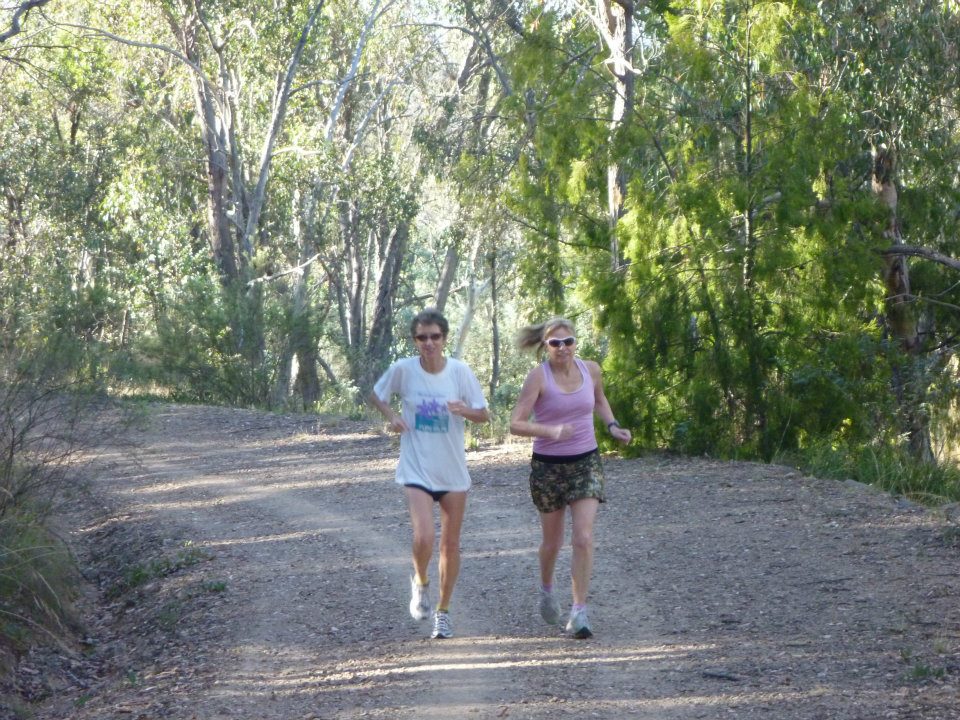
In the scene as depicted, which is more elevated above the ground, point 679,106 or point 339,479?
point 679,106

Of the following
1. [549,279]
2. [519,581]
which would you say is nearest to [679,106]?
[549,279]

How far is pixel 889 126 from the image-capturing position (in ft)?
50.1

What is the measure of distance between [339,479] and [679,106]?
5736 millimetres

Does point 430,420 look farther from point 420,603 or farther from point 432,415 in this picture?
point 420,603

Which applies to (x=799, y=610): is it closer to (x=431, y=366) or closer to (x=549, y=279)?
(x=431, y=366)

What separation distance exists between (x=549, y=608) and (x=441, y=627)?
0.63m

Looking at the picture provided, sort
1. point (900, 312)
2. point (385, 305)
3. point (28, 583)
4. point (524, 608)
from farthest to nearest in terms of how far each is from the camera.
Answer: point (385, 305) < point (900, 312) < point (28, 583) < point (524, 608)

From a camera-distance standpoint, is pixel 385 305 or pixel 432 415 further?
pixel 385 305

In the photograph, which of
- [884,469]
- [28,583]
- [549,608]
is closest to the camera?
[549,608]

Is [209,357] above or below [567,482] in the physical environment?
above

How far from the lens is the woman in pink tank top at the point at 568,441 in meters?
6.61

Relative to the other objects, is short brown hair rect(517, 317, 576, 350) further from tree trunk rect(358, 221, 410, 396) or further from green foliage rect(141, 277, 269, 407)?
tree trunk rect(358, 221, 410, 396)

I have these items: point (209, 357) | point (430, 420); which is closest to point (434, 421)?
point (430, 420)

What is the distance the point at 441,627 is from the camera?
682 centimetres
